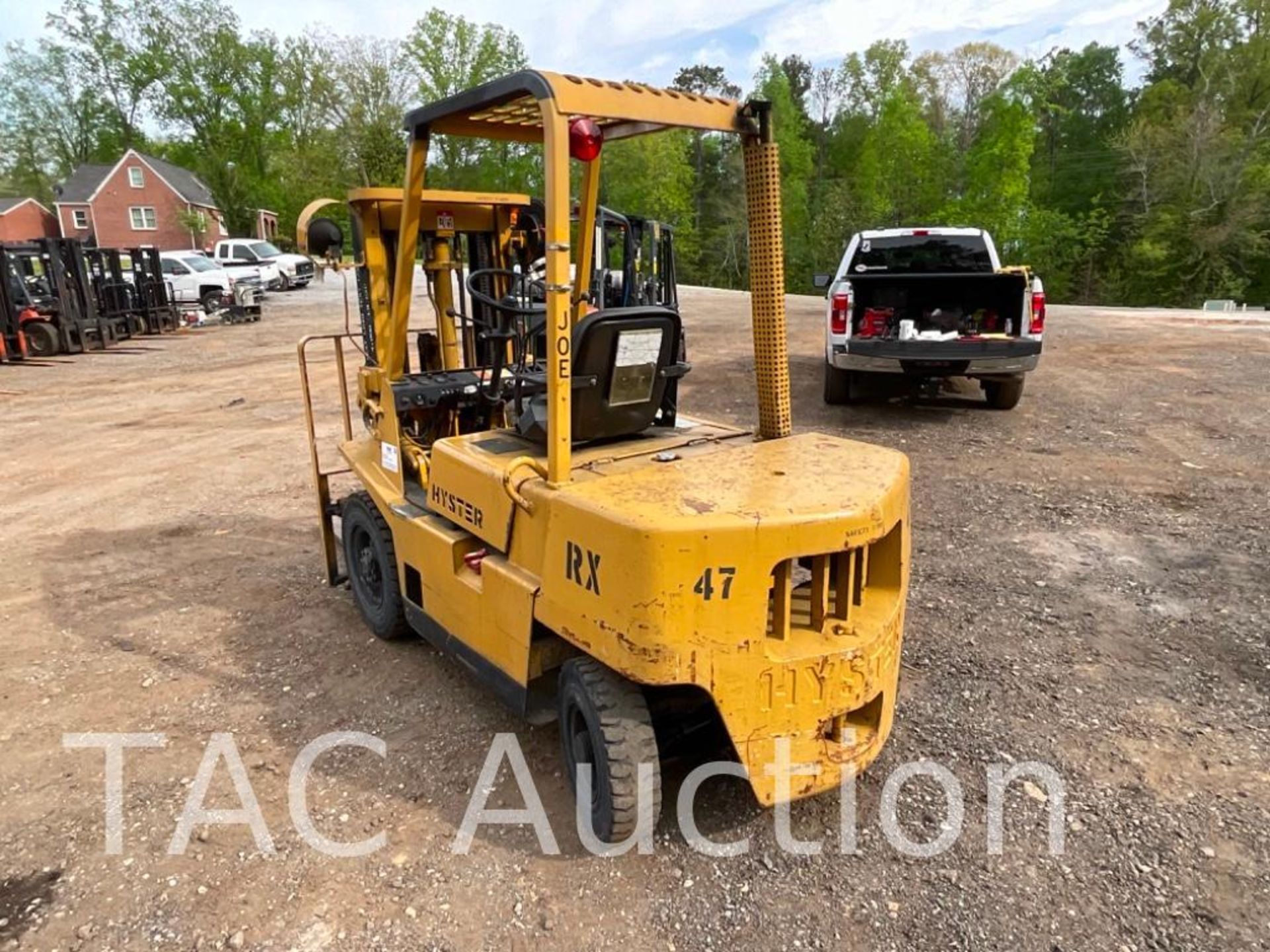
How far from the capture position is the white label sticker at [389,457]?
4270 millimetres

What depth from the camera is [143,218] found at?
1906 inches

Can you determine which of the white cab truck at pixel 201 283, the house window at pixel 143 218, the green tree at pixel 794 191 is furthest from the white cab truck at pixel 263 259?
the green tree at pixel 794 191

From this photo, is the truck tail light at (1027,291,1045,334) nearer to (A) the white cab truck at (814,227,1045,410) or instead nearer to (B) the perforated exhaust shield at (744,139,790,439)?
(A) the white cab truck at (814,227,1045,410)

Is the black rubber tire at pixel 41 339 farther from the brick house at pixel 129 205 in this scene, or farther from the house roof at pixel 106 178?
the house roof at pixel 106 178

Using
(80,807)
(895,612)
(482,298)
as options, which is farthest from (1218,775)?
(80,807)

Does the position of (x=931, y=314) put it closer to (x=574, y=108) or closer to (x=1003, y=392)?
(x=1003, y=392)

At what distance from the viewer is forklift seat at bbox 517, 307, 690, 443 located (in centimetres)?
310

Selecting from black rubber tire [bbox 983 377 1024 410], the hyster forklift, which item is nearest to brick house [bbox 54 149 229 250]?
black rubber tire [bbox 983 377 1024 410]

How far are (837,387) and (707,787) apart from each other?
23.2ft

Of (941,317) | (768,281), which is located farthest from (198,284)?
(768,281)

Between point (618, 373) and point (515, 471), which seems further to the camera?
point (618, 373)

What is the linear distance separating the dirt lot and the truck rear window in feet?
11.0

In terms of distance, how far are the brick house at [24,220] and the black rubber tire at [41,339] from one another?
3664cm

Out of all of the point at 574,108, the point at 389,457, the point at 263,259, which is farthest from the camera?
the point at 263,259
